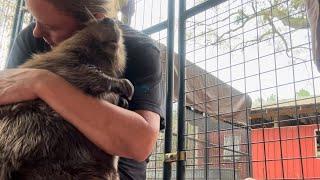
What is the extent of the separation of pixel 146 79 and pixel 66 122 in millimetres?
448

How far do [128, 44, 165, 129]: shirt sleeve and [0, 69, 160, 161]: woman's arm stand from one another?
181mm

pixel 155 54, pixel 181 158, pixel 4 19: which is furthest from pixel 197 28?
pixel 4 19

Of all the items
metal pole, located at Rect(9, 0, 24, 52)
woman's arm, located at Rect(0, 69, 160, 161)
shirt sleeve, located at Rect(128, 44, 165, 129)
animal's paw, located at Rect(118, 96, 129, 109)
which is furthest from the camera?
metal pole, located at Rect(9, 0, 24, 52)

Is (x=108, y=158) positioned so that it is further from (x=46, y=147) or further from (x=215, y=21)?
(x=215, y=21)

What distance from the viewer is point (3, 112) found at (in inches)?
53.7

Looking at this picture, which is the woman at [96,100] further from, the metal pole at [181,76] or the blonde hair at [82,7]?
the metal pole at [181,76]

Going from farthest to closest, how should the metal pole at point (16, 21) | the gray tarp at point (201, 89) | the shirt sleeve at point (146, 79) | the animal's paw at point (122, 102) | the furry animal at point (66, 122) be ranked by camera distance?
the metal pole at point (16, 21) → the gray tarp at point (201, 89) → the shirt sleeve at point (146, 79) → the animal's paw at point (122, 102) → the furry animal at point (66, 122)

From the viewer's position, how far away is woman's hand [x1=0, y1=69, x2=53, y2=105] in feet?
4.43

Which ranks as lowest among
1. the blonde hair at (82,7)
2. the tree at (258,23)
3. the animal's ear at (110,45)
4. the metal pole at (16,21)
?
the animal's ear at (110,45)

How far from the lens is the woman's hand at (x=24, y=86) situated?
1352 mm

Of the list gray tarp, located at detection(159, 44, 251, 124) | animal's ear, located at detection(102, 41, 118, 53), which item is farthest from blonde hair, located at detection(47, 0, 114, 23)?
gray tarp, located at detection(159, 44, 251, 124)

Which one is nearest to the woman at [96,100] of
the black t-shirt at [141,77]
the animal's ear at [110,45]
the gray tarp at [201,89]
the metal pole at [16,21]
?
the black t-shirt at [141,77]

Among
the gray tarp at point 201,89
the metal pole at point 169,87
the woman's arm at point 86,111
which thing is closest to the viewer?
the woman's arm at point 86,111

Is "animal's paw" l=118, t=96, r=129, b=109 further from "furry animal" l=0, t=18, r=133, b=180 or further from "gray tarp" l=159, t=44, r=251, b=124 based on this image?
"gray tarp" l=159, t=44, r=251, b=124
